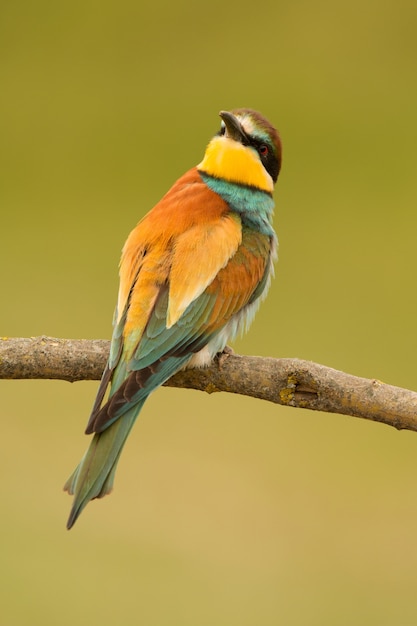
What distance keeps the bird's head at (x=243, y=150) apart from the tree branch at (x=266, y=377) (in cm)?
44

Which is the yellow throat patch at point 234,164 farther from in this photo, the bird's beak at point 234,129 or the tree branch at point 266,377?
the tree branch at point 266,377

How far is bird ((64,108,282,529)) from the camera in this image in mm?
1294

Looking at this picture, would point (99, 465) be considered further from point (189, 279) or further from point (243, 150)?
point (243, 150)

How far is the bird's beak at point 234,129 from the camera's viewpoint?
162 cm

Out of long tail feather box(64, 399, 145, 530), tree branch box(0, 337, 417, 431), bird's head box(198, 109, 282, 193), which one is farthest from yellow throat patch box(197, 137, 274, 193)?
long tail feather box(64, 399, 145, 530)

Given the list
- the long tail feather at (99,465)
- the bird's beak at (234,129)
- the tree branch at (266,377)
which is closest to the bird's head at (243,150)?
the bird's beak at (234,129)

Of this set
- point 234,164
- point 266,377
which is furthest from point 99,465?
point 234,164

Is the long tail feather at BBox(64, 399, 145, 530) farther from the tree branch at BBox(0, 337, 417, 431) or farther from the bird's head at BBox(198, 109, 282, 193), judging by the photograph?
the bird's head at BBox(198, 109, 282, 193)

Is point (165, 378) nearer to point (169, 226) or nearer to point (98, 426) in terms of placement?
point (98, 426)

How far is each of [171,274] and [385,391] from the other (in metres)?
0.41

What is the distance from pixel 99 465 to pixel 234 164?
0.69 meters

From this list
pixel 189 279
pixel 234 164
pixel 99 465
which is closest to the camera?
pixel 99 465

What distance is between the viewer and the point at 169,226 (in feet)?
4.93

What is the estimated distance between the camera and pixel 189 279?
4.66ft
